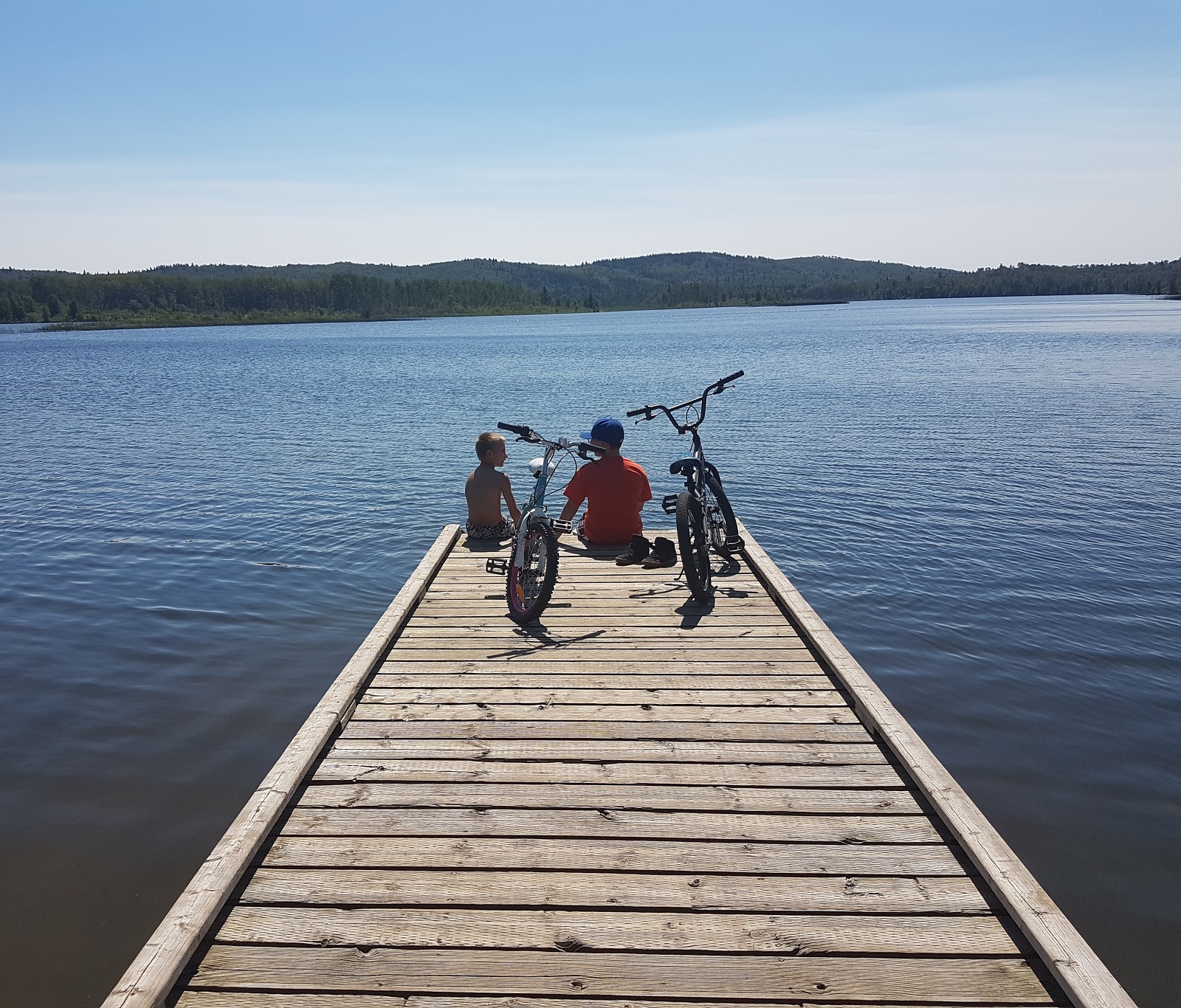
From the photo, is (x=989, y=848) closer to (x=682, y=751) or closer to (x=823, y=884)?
(x=823, y=884)

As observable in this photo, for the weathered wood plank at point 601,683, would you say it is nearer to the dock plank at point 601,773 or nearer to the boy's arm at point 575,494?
the dock plank at point 601,773

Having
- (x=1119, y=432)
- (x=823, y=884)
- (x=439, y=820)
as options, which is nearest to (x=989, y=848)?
(x=823, y=884)

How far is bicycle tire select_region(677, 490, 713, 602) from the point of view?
7191 mm

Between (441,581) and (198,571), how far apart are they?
4.90 metres

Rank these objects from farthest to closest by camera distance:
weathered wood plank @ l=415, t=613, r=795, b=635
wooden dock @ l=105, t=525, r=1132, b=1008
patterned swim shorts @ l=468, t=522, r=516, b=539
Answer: patterned swim shorts @ l=468, t=522, r=516, b=539
weathered wood plank @ l=415, t=613, r=795, b=635
wooden dock @ l=105, t=525, r=1132, b=1008

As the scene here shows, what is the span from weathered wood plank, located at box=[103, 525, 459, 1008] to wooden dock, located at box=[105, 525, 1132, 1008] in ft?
0.04

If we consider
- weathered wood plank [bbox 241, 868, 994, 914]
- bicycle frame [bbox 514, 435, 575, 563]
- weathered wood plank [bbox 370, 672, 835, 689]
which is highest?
bicycle frame [bbox 514, 435, 575, 563]

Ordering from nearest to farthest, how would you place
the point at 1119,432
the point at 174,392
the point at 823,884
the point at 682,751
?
the point at 823,884 → the point at 682,751 → the point at 1119,432 → the point at 174,392

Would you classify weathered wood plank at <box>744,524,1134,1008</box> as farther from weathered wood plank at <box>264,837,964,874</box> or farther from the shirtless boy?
the shirtless boy

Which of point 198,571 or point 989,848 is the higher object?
point 989,848

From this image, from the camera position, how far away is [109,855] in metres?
5.37

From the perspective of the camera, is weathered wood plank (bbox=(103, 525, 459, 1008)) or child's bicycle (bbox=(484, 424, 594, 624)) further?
child's bicycle (bbox=(484, 424, 594, 624))

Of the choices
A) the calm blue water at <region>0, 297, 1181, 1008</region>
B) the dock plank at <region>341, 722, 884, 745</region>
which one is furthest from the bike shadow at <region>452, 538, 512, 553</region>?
the dock plank at <region>341, 722, 884, 745</region>

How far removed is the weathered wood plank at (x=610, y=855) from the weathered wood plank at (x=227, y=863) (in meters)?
0.17
